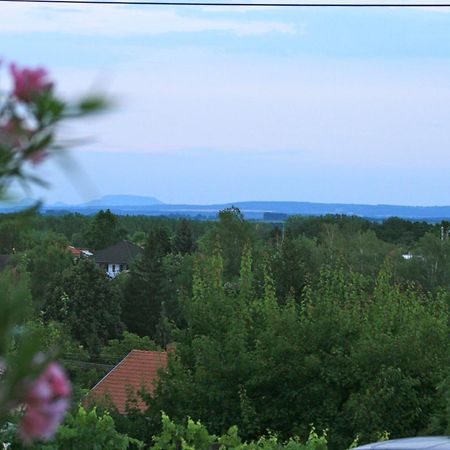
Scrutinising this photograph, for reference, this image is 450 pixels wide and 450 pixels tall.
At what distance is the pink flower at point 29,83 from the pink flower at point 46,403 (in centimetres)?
33

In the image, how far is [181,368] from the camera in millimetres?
13023

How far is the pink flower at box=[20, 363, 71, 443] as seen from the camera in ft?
3.90

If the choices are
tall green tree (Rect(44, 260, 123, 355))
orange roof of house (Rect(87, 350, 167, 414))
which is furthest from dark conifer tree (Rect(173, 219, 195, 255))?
orange roof of house (Rect(87, 350, 167, 414))

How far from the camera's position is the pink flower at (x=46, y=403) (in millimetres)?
1188

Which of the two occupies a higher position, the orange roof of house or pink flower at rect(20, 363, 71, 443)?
pink flower at rect(20, 363, 71, 443)

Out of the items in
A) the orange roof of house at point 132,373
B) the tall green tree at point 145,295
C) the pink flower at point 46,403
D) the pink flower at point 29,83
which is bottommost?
the tall green tree at point 145,295

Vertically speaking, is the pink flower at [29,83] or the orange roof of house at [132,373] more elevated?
the pink flower at [29,83]

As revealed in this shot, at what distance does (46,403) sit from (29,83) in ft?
1.31

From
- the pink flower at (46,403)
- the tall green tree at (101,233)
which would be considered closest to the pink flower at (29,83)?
the pink flower at (46,403)

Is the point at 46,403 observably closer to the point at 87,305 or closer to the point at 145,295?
the point at 87,305

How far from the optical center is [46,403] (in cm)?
121

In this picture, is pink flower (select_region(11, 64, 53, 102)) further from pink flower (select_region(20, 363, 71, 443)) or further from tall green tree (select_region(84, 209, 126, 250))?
tall green tree (select_region(84, 209, 126, 250))

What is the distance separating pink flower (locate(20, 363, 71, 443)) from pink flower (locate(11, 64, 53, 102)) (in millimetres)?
334

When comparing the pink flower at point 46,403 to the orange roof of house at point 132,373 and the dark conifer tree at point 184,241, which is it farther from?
the dark conifer tree at point 184,241
